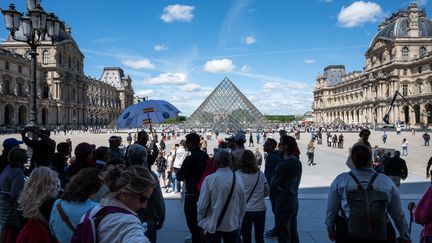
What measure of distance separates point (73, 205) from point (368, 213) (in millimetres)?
2059

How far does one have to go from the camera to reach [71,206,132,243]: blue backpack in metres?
1.61

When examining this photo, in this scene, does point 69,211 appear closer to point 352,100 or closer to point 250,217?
point 250,217

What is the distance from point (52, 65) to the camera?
187 ft

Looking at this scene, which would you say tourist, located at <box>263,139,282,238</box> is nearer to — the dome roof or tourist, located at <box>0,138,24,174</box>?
tourist, located at <box>0,138,24,174</box>

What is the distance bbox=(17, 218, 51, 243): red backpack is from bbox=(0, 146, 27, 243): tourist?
1271mm

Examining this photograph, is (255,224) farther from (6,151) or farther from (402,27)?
(402,27)

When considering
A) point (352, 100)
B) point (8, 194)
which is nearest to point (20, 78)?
point (8, 194)

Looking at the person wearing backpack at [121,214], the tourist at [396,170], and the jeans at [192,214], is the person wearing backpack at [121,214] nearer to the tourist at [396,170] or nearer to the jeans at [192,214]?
the jeans at [192,214]

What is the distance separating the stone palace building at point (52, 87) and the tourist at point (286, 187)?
46.9m

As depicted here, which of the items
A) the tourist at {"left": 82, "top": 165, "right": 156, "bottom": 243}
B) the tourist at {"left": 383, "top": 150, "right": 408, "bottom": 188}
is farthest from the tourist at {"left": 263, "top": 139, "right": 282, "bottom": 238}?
the tourist at {"left": 82, "top": 165, "right": 156, "bottom": 243}

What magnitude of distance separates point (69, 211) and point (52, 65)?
200 feet

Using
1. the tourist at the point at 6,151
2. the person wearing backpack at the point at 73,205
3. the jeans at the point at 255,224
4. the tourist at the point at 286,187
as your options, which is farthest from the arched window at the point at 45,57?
the person wearing backpack at the point at 73,205

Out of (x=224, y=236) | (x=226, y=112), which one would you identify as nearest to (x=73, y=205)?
(x=224, y=236)

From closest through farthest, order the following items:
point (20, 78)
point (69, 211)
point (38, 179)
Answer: point (69, 211) → point (38, 179) → point (20, 78)
